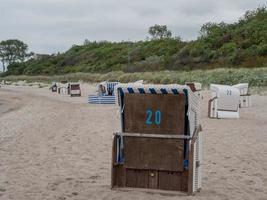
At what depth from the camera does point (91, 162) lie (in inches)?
340

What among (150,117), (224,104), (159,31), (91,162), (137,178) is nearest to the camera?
(150,117)

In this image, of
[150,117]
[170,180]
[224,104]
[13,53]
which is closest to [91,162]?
[170,180]

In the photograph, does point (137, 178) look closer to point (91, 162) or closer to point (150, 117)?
point (150, 117)

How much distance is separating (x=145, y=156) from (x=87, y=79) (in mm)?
55811

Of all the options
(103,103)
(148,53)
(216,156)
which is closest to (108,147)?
(216,156)

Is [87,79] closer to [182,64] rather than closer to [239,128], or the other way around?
[182,64]

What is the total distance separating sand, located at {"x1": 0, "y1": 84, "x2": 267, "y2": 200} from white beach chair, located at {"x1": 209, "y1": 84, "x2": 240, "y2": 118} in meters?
1.31

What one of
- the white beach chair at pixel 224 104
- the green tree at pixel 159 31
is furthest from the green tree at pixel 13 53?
the white beach chair at pixel 224 104

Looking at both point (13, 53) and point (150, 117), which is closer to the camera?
point (150, 117)

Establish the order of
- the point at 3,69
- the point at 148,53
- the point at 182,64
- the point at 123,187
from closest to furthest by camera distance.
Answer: the point at 123,187 < the point at 182,64 < the point at 148,53 < the point at 3,69

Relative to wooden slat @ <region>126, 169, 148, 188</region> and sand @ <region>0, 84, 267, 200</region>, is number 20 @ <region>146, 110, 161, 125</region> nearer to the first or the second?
sand @ <region>0, 84, 267, 200</region>

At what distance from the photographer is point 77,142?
37.0 ft

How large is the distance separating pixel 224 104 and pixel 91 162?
8660mm

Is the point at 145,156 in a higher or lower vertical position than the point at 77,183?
higher
